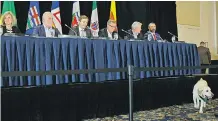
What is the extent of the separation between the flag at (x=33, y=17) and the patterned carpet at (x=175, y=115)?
3.13 metres

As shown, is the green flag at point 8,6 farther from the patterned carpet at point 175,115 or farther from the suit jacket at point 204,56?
the suit jacket at point 204,56

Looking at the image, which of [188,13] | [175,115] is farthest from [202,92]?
[188,13]

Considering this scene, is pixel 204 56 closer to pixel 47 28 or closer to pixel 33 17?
pixel 33 17

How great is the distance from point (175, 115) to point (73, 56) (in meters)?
1.43

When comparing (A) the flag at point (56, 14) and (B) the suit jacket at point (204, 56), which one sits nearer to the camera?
(A) the flag at point (56, 14)

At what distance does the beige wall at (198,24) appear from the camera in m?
10.1

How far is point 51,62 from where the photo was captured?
3510mm

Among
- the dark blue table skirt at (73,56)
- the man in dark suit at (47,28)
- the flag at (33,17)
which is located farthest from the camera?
the flag at (33,17)

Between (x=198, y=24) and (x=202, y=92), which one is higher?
(x=198, y=24)

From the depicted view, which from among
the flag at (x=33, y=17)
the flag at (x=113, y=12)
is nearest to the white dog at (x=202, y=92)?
the flag at (x=33, y=17)

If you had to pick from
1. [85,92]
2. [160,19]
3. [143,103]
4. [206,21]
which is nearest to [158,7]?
[160,19]

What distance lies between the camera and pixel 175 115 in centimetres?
392

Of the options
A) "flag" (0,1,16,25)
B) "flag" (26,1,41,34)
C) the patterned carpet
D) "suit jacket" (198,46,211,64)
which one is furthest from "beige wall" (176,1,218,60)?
the patterned carpet

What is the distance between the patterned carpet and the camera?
12.1 feet
